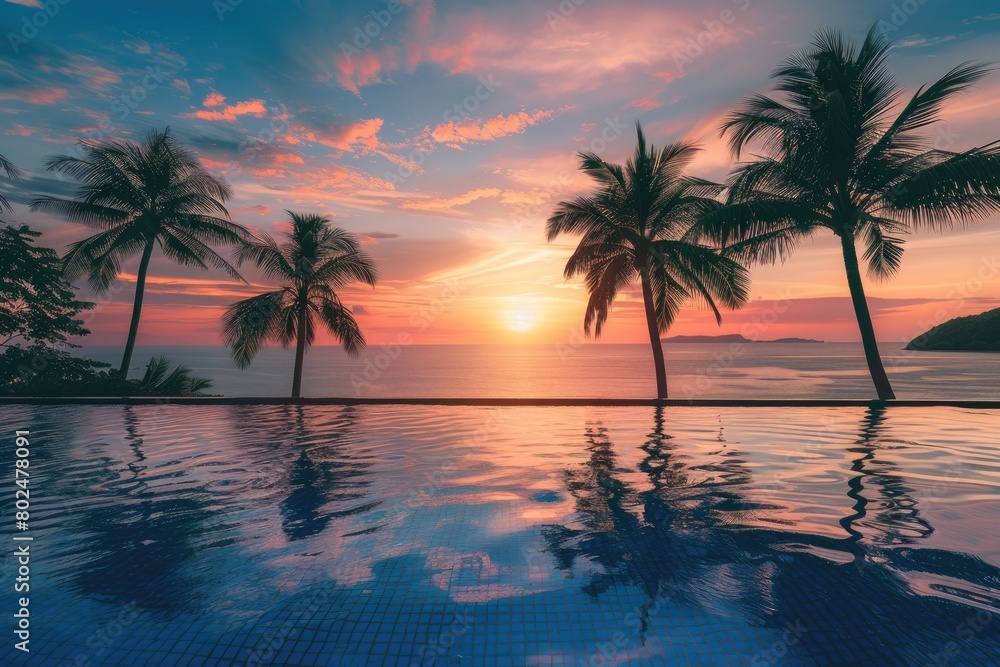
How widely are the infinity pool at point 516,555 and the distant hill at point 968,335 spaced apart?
146417 millimetres

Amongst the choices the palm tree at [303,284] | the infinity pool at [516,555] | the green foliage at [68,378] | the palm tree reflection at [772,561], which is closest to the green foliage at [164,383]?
the green foliage at [68,378]

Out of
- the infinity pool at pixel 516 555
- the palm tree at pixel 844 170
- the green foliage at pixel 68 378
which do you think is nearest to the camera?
the infinity pool at pixel 516 555

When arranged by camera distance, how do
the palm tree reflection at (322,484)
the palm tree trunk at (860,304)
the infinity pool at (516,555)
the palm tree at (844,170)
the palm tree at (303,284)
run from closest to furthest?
1. the infinity pool at (516,555)
2. the palm tree reflection at (322,484)
3. the palm tree at (844,170)
4. the palm tree trunk at (860,304)
5. the palm tree at (303,284)

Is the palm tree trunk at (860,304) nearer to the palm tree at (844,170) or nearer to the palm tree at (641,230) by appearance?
the palm tree at (844,170)

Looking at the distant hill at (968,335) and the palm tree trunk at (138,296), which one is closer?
the palm tree trunk at (138,296)

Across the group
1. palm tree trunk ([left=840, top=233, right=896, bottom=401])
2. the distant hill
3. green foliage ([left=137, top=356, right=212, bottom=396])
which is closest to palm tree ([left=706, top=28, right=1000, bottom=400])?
palm tree trunk ([left=840, top=233, right=896, bottom=401])

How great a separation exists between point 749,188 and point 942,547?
40.1 feet

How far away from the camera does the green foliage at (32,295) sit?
20062 mm

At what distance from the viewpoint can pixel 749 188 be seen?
15016 millimetres

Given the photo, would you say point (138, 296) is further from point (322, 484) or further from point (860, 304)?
point (860, 304)

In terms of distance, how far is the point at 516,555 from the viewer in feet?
16.0

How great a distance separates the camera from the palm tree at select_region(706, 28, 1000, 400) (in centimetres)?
1330

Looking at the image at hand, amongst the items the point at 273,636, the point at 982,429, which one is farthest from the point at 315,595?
the point at 982,429

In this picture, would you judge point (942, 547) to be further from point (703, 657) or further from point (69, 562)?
point (69, 562)
